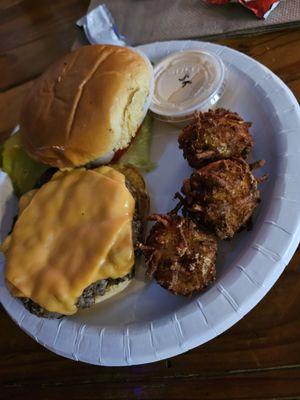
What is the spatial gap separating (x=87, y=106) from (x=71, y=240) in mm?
504

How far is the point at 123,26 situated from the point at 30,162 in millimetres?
887

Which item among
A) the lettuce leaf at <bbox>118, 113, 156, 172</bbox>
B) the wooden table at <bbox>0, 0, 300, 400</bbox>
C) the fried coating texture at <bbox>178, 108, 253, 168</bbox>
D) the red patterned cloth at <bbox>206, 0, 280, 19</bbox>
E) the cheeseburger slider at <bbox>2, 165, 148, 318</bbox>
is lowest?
the wooden table at <bbox>0, 0, 300, 400</bbox>

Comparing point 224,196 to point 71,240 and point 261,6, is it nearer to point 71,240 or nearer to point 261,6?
point 71,240

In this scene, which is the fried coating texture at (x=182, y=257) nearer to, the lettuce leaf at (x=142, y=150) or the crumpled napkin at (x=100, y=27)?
the lettuce leaf at (x=142, y=150)

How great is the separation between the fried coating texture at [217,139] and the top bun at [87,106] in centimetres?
31

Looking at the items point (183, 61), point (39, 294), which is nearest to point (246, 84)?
point (183, 61)

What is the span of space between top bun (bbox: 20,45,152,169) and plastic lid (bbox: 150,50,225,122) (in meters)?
0.09

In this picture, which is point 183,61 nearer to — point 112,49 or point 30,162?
point 112,49

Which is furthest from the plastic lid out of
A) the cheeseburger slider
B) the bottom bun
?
the bottom bun

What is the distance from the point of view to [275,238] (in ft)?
3.97

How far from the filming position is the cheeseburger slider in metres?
1.30

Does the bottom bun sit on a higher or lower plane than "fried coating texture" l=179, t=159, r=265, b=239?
lower

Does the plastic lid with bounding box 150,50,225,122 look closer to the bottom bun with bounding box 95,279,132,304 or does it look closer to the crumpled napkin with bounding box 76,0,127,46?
the crumpled napkin with bounding box 76,0,127,46

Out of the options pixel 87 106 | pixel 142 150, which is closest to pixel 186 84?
pixel 142 150
